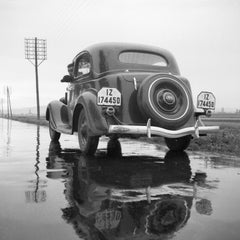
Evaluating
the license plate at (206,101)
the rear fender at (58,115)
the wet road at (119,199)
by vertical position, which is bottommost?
the wet road at (119,199)

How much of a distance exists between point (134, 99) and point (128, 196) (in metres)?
3.35

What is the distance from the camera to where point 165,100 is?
7.14 metres

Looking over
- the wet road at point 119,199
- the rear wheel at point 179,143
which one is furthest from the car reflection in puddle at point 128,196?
the rear wheel at point 179,143

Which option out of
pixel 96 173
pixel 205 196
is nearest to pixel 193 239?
pixel 205 196

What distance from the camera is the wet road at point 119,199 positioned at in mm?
2990

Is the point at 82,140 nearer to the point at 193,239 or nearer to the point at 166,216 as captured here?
the point at 166,216

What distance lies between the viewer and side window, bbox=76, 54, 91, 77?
850 cm

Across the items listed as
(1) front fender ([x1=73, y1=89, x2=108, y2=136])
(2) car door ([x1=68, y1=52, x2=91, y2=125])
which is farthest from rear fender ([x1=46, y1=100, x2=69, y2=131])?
(1) front fender ([x1=73, y1=89, x2=108, y2=136])

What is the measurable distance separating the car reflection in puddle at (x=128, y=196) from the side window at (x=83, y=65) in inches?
96.8

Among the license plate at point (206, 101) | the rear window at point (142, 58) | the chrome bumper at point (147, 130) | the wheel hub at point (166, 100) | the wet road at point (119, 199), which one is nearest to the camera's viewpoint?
the wet road at point (119, 199)

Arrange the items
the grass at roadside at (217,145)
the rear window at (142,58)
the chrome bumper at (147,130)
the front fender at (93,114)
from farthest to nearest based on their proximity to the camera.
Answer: the grass at roadside at (217,145) < the rear window at (142,58) < the front fender at (93,114) < the chrome bumper at (147,130)

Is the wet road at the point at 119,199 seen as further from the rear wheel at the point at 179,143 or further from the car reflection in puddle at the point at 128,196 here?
the rear wheel at the point at 179,143

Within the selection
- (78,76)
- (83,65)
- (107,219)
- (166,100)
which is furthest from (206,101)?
(107,219)

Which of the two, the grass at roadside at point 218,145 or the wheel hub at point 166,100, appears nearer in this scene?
the wheel hub at point 166,100
